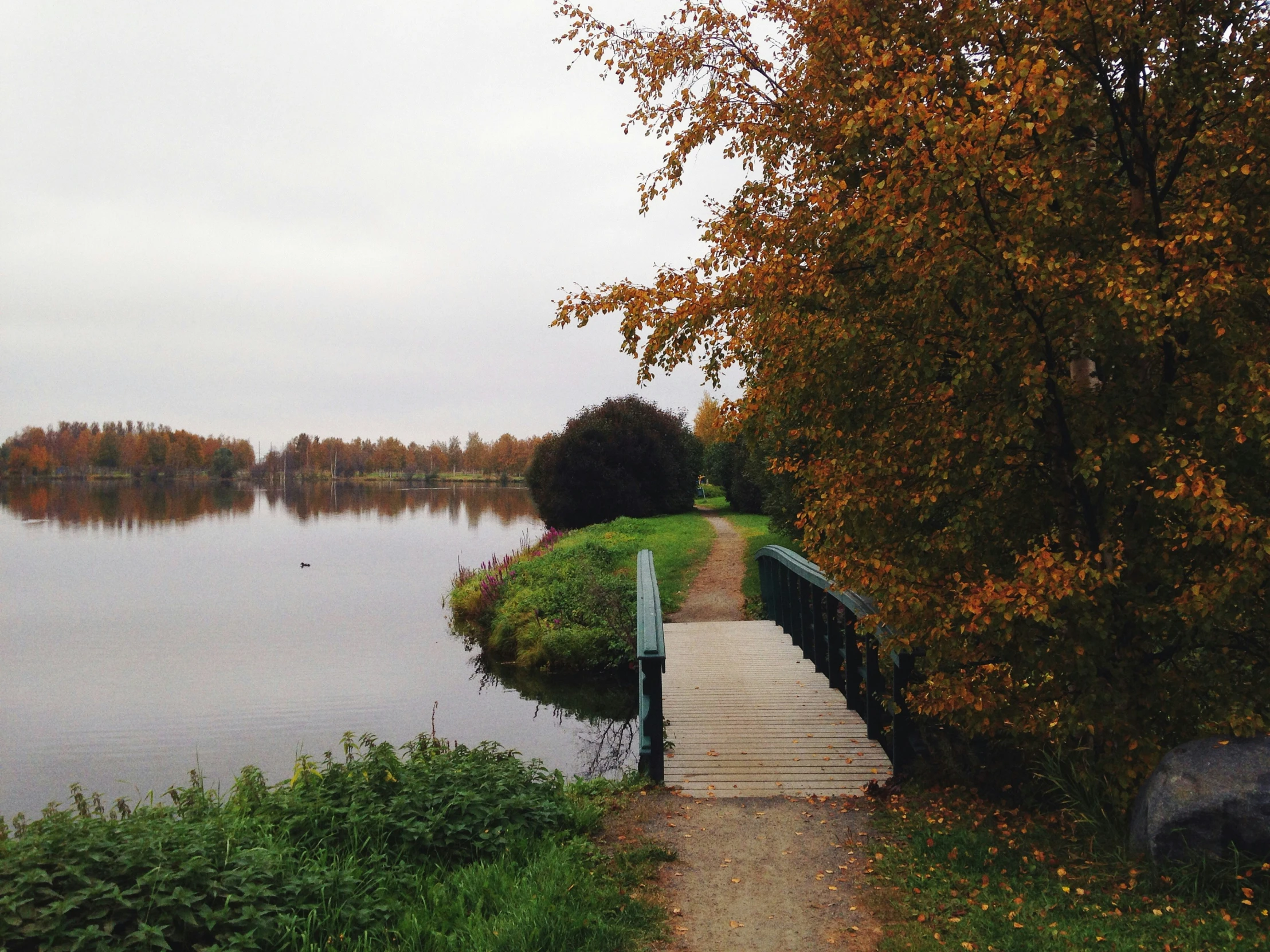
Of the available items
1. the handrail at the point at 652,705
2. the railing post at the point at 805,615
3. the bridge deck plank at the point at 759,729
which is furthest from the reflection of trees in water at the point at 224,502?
the handrail at the point at 652,705

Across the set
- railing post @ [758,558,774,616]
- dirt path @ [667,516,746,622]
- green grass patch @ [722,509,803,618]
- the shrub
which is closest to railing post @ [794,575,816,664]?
green grass patch @ [722,509,803,618]

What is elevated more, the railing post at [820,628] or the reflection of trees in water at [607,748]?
the railing post at [820,628]

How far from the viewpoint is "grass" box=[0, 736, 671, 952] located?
3541 millimetres

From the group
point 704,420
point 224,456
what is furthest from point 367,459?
point 704,420

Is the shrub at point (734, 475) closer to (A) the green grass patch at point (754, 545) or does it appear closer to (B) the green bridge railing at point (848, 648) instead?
(A) the green grass patch at point (754, 545)

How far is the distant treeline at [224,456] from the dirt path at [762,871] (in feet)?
372

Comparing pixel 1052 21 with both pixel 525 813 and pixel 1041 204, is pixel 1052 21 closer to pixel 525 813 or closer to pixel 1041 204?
pixel 1041 204

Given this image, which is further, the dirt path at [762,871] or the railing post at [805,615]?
the railing post at [805,615]

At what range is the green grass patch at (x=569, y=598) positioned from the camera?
1487 cm

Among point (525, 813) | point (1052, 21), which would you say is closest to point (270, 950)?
point (525, 813)

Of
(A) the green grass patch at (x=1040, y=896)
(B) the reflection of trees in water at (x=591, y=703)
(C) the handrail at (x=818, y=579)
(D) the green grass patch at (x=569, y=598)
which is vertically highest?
(C) the handrail at (x=818, y=579)

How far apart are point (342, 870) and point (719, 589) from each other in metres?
14.2

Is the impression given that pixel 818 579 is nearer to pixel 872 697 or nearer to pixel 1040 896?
pixel 872 697

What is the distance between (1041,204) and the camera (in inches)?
161
